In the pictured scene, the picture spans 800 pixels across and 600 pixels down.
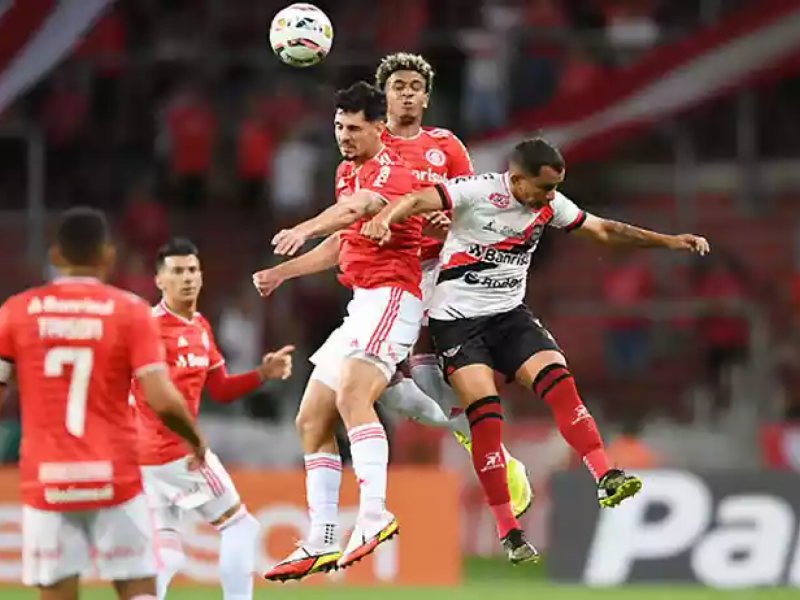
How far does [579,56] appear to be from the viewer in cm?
2091

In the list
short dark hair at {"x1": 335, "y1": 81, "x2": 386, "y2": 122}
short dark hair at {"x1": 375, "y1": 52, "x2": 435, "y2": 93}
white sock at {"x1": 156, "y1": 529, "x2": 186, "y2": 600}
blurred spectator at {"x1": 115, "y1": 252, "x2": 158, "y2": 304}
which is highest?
short dark hair at {"x1": 375, "y1": 52, "x2": 435, "y2": 93}

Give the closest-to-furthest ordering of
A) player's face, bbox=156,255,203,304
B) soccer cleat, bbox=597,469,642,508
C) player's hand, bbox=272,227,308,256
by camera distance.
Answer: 1. player's hand, bbox=272,227,308,256
2. soccer cleat, bbox=597,469,642,508
3. player's face, bbox=156,255,203,304

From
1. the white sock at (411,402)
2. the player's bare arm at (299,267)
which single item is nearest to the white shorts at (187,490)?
the white sock at (411,402)

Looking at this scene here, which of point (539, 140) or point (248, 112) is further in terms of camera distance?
point (248, 112)

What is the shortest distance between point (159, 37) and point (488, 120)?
373cm

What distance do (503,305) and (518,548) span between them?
1341 millimetres

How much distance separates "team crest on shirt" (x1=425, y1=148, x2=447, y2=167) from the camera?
10711 mm

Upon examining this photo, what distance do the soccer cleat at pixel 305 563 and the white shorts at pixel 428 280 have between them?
1.41 metres

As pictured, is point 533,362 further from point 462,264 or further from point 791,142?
point 791,142

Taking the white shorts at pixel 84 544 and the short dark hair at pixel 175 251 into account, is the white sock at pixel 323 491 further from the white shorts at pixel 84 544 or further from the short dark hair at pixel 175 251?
the white shorts at pixel 84 544

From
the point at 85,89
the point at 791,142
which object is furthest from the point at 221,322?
the point at 791,142

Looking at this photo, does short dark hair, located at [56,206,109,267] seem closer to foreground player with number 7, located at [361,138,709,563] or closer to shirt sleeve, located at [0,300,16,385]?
shirt sleeve, located at [0,300,16,385]

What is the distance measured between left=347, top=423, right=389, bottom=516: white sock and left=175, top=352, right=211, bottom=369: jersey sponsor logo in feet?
6.55

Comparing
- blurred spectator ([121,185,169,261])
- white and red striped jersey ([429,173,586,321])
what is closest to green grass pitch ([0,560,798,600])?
blurred spectator ([121,185,169,261])
